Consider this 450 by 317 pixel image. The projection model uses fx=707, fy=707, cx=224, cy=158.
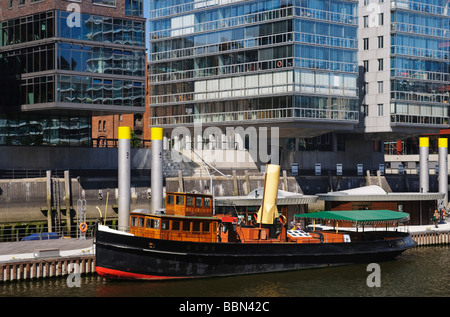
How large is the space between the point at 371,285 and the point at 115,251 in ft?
50.1

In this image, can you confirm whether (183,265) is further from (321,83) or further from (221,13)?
(221,13)

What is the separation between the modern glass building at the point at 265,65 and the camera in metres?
82.4

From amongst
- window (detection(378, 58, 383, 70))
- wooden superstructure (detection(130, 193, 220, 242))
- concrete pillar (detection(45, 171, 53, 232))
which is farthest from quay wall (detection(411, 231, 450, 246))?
window (detection(378, 58, 383, 70))

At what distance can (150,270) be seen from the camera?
41.9m

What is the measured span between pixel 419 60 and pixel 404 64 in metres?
2.43

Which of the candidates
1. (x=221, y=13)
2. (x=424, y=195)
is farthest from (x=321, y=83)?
(x=424, y=195)

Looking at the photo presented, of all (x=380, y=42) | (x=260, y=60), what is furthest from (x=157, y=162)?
(x=380, y=42)

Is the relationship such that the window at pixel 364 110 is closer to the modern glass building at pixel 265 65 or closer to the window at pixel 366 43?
the modern glass building at pixel 265 65

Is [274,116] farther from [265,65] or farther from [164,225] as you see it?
[164,225]

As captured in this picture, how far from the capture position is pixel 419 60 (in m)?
92.2

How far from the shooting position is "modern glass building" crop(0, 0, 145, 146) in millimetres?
66875

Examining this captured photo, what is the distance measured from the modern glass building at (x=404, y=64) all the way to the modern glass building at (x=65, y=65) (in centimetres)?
3480
